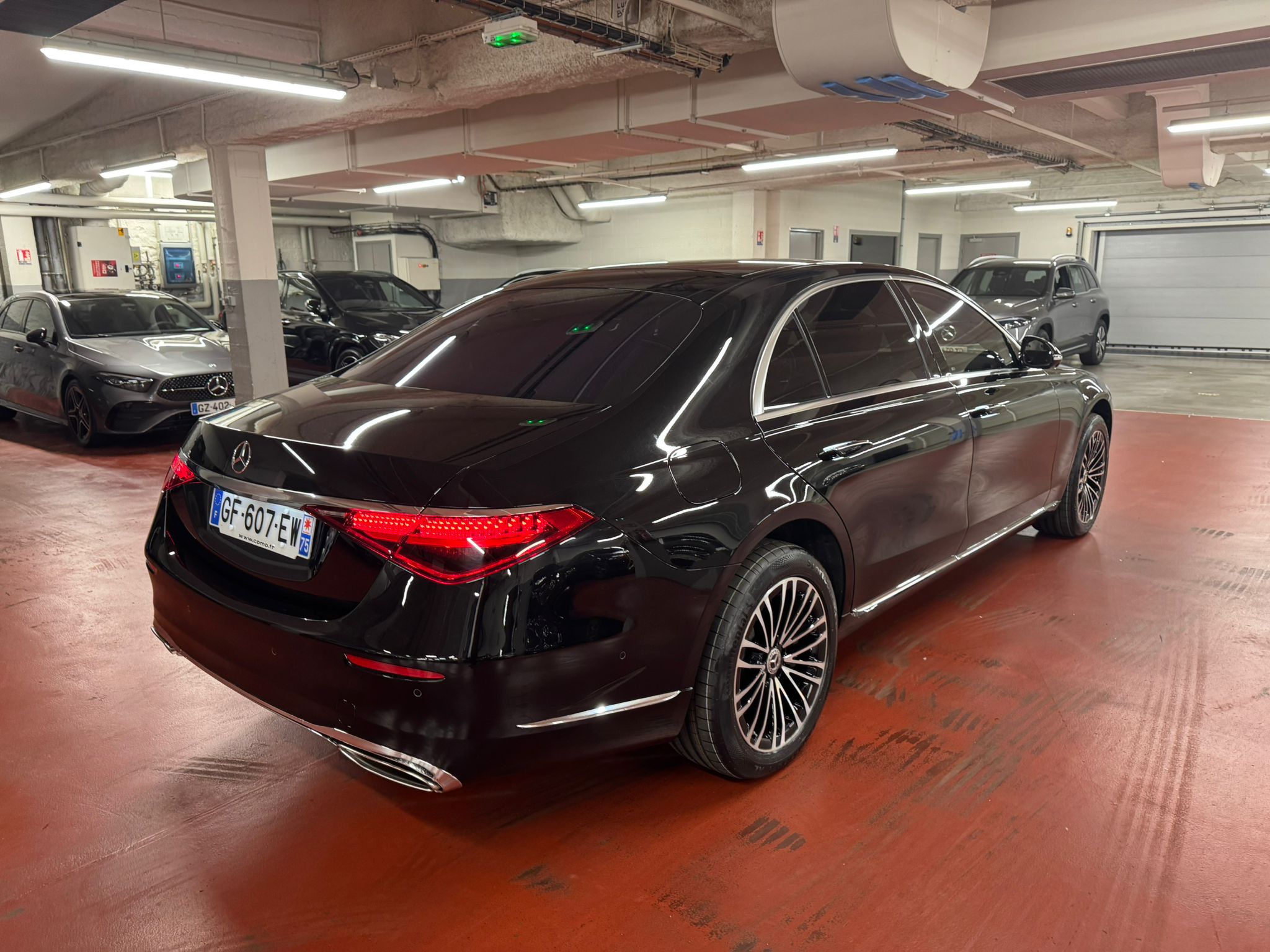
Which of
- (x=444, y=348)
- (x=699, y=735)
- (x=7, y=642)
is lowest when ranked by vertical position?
(x=7, y=642)

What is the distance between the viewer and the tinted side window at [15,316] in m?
8.23

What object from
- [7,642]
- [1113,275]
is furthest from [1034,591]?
[1113,275]

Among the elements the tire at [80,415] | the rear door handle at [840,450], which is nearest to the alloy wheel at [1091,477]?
the rear door handle at [840,450]

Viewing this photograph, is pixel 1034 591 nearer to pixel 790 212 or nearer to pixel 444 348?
pixel 444 348

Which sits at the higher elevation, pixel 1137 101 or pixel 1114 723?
pixel 1137 101

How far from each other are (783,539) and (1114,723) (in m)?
1.23

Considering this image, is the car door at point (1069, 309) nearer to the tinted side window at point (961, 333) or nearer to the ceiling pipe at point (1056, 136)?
the ceiling pipe at point (1056, 136)

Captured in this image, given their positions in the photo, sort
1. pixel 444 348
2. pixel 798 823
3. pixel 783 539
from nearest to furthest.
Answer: pixel 798 823, pixel 783 539, pixel 444 348

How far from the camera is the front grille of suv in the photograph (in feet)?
23.3

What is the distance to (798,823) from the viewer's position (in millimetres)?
2232

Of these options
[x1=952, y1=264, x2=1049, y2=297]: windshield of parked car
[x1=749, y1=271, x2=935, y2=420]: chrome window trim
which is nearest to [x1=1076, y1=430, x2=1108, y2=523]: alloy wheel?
[x1=749, y1=271, x2=935, y2=420]: chrome window trim

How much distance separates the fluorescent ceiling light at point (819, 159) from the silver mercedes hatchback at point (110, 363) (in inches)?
258

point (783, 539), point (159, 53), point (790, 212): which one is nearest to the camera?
point (783, 539)

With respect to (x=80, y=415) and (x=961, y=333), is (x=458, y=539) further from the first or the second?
(x=80, y=415)
